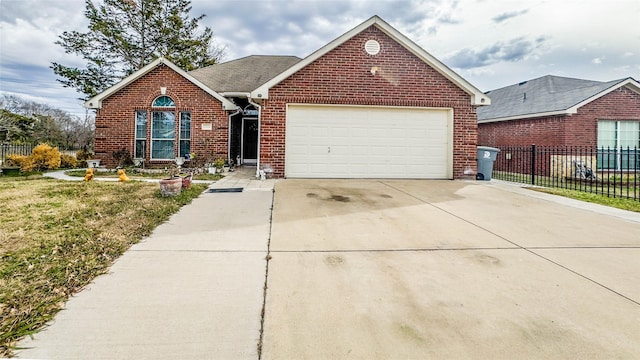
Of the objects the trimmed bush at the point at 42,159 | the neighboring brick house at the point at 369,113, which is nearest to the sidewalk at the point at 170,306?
the neighboring brick house at the point at 369,113

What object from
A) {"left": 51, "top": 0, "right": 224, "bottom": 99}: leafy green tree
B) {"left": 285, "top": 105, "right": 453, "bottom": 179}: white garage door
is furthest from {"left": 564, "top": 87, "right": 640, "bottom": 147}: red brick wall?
{"left": 51, "top": 0, "right": 224, "bottom": 99}: leafy green tree

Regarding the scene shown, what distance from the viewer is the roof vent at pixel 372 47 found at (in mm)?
10084

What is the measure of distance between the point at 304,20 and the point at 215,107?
16.9ft

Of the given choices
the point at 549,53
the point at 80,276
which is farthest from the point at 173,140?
the point at 549,53

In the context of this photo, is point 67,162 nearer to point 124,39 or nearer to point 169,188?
point 169,188

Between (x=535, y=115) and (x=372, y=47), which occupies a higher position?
(x=372, y=47)

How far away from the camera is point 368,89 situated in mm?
10023

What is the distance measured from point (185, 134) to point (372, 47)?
7974 millimetres

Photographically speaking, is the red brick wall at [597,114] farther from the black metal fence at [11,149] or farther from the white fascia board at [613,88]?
the black metal fence at [11,149]

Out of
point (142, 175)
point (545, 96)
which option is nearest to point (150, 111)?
point (142, 175)

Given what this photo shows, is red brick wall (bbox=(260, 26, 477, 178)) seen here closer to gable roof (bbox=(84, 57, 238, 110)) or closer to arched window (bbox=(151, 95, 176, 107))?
gable roof (bbox=(84, 57, 238, 110))

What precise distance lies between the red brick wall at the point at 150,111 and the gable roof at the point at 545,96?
1430 cm

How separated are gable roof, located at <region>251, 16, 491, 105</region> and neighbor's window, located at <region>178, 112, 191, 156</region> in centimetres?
430

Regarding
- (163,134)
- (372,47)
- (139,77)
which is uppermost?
(372,47)
